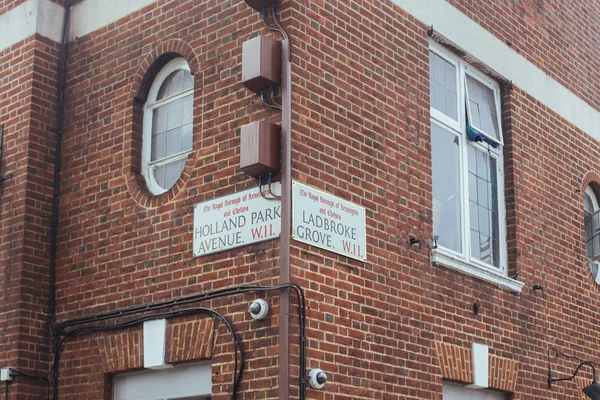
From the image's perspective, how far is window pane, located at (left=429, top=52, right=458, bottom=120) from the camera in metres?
10.7

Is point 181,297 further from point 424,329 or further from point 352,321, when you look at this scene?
point 424,329

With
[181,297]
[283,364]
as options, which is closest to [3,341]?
[181,297]

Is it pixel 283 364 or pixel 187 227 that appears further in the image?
pixel 187 227

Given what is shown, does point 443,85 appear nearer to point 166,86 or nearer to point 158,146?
point 166,86

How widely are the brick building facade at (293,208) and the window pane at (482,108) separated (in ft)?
0.11

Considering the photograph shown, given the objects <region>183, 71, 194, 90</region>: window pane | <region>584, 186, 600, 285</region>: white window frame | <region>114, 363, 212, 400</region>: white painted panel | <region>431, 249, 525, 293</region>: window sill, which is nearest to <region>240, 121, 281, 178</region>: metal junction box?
<region>183, 71, 194, 90</region>: window pane

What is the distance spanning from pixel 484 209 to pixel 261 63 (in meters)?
3.66

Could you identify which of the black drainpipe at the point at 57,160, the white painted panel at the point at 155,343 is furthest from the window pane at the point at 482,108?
the black drainpipe at the point at 57,160

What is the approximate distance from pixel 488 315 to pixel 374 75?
9.13 ft

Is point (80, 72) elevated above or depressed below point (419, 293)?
above

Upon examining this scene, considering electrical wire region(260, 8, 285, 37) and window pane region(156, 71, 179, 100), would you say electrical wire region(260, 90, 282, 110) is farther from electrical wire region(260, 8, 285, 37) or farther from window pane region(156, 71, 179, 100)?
window pane region(156, 71, 179, 100)

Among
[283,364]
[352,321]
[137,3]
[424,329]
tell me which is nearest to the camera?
[283,364]

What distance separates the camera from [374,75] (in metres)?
9.66

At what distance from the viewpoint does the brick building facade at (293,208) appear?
8.58 meters
